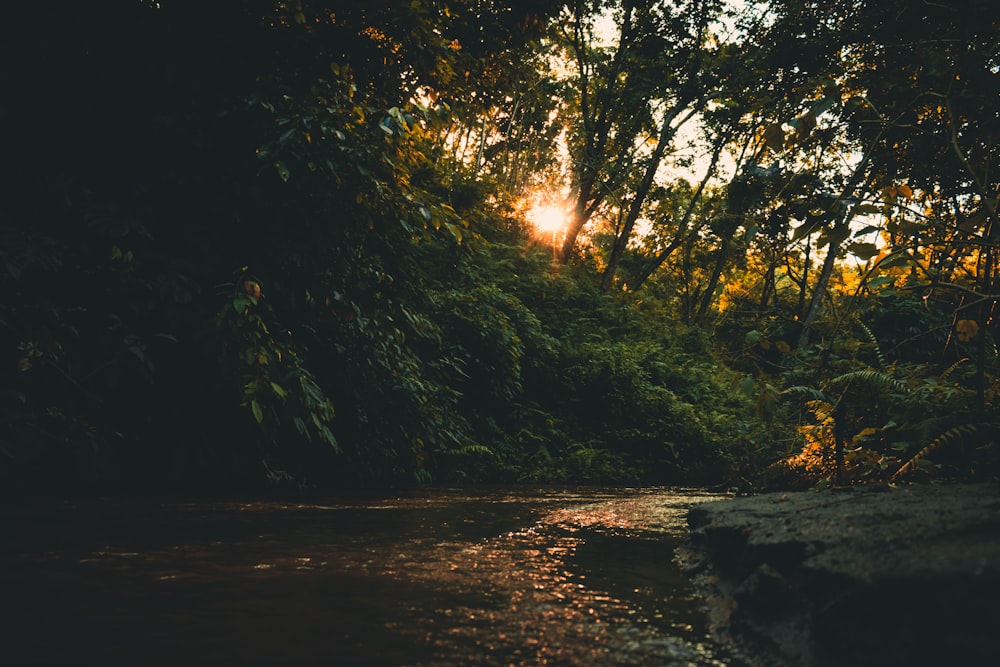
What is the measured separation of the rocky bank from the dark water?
0.17 meters

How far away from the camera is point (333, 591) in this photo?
2.39 m

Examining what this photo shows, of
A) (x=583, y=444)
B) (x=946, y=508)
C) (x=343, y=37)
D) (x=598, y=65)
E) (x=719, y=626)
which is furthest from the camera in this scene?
(x=598, y=65)

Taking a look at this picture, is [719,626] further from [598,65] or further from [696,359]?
[598,65]

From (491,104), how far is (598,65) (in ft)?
45.5

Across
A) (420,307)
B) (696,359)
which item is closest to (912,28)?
(420,307)

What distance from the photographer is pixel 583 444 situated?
10680 mm

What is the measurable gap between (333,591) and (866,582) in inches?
65.3

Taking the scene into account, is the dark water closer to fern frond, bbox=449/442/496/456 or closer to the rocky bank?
the rocky bank

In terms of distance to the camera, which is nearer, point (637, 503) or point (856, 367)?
point (637, 503)

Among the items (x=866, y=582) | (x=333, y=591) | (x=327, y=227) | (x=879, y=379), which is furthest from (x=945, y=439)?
(x=327, y=227)

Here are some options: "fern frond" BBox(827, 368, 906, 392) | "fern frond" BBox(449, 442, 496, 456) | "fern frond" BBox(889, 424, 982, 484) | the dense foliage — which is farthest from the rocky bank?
"fern frond" BBox(449, 442, 496, 456)

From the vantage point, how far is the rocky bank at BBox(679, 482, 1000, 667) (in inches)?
60.2

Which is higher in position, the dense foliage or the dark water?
the dense foliage

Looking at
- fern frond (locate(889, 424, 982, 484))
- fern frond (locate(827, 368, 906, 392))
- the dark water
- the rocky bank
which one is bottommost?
the dark water
